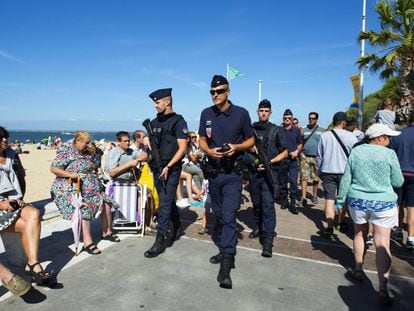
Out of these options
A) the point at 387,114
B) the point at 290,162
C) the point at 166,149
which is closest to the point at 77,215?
the point at 166,149

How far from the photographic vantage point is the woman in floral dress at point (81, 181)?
4.06 meters

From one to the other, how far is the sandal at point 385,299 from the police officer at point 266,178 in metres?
1.40

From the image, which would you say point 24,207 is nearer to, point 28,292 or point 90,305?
point 28,292

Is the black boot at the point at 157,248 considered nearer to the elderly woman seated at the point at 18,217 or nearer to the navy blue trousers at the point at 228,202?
the navy blue trousers at the point at 228,202

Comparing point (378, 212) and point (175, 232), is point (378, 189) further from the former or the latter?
point (175, 232)

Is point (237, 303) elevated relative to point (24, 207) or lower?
lower

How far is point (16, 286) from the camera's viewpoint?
109 inches

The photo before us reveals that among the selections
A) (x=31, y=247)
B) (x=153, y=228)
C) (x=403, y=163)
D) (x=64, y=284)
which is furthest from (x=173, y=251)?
(x=403, y=163)

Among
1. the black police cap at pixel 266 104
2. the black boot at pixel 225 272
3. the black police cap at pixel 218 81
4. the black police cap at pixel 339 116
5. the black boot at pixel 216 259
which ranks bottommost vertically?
the black boot at pixel 216 259

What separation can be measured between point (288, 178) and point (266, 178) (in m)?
3.06

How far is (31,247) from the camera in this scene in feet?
10.5

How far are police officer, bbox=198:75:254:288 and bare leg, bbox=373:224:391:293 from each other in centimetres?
147

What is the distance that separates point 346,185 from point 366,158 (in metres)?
0.36

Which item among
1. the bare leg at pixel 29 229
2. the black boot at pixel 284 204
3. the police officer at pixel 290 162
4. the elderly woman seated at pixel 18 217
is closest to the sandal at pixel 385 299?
the elderly woman seated at pixel 18 217
